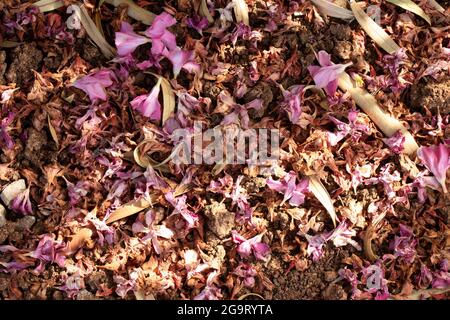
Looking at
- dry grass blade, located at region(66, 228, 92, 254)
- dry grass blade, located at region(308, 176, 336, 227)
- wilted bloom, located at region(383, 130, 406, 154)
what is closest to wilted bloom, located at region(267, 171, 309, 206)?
dry grass blade, located at region(308, 176, 336, 227)

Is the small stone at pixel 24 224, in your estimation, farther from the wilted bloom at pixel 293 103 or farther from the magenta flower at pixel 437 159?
the magenta flower at pixel 437 159

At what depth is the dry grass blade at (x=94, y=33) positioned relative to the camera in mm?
1604

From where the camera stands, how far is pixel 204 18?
5.28 ft

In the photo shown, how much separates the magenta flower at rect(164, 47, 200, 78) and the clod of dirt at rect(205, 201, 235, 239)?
13.4 inches

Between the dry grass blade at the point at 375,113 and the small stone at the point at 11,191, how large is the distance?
0.84m

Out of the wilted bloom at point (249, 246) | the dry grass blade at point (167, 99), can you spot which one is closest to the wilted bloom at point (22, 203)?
the dry grass blade at point (167, 99)

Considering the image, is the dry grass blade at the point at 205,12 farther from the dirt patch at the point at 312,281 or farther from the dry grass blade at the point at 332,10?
the dirt patch at the point at 312,281

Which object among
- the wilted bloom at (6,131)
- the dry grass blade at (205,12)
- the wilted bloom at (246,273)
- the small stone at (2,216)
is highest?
the dry grass blade at (205,12)

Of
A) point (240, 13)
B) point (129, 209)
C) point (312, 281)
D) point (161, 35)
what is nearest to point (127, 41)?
point (161, 35)

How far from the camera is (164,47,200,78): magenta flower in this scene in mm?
1560

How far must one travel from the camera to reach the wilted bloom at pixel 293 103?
156 centimetres

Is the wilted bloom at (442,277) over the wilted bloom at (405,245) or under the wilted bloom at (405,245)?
under

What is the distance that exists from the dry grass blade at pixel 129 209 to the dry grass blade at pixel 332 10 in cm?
66

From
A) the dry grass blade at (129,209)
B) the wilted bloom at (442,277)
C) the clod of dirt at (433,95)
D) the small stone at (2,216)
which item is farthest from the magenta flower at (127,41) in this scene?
the wilted bloom at (442,277)
